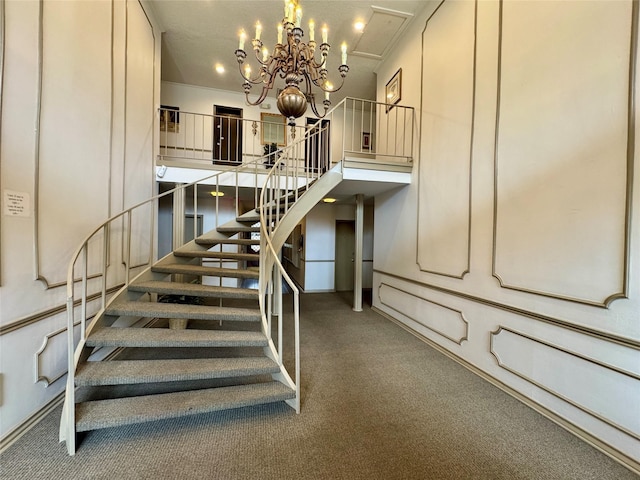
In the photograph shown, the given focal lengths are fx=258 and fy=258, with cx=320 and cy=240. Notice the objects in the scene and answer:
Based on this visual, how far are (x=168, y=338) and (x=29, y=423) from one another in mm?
986

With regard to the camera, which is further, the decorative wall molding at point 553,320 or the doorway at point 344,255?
the doorway at point 344,255

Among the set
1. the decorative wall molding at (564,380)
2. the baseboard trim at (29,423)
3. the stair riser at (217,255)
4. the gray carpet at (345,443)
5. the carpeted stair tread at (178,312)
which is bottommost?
the gray carpet at (345,443)

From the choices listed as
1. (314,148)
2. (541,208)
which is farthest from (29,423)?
(314,148)

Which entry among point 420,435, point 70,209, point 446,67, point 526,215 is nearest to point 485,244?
point 526,215

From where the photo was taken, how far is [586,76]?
5.82ft

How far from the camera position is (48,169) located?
1.94 meters

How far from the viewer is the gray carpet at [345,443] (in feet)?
4.93

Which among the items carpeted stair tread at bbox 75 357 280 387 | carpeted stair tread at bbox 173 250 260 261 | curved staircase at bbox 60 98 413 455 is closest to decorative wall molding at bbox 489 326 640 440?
curved staircase at bbox 60 98 413 455

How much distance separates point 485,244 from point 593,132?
3.77ft

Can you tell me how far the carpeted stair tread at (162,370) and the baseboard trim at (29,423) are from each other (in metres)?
0.47

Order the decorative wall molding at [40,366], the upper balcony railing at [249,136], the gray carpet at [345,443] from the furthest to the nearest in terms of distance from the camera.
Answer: the upper balcony railing at [249,136], the decorative wall molding at [40,366], the gray carpet at [345,443]

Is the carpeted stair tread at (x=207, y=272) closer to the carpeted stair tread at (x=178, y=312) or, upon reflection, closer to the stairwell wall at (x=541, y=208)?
the carpeted stair tread at (x=178, y=312)

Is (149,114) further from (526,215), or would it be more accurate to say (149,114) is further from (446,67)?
(526,215)

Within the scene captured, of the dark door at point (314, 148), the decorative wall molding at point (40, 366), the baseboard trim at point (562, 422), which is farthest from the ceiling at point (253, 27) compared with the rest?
the baseboard trim at point (562, 422)
